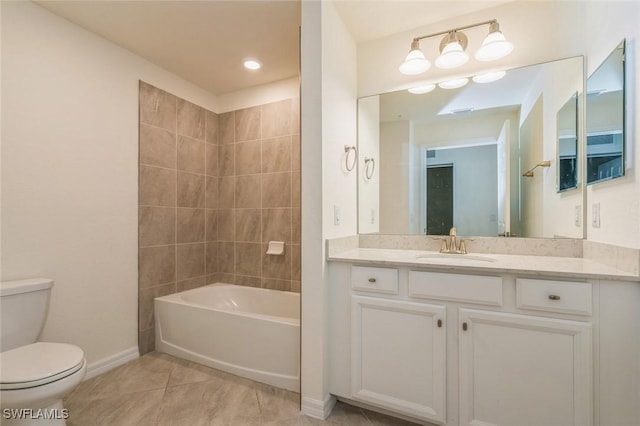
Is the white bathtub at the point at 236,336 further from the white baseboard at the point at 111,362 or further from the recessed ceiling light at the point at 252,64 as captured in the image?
the recessed ceiling light at the point at 252,64

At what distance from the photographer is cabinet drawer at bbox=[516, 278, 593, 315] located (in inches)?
48.0

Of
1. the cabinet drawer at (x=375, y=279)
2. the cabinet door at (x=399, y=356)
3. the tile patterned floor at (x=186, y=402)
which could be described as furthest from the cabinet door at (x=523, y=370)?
the tile patterned floor at (x=186, y=402)

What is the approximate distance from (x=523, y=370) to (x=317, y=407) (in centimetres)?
106

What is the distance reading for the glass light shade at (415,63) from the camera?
1921 mm

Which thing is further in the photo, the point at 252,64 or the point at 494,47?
the point at 252,64

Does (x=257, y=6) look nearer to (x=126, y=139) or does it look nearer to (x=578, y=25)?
(x=126, y=139)

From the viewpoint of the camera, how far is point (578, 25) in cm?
165

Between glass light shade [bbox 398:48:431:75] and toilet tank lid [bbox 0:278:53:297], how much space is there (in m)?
2.56

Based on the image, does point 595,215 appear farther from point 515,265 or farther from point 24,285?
point 24,285

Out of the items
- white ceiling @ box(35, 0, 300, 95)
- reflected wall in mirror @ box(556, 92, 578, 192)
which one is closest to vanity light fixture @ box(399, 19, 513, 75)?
reflected wall in mirror @ box(556, 92, 578, 192)

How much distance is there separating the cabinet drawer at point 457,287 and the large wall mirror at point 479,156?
1.99 feet

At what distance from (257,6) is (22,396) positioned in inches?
90.9

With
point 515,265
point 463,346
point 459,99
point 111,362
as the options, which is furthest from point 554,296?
point 111,362

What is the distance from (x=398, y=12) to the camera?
189 centimetres
